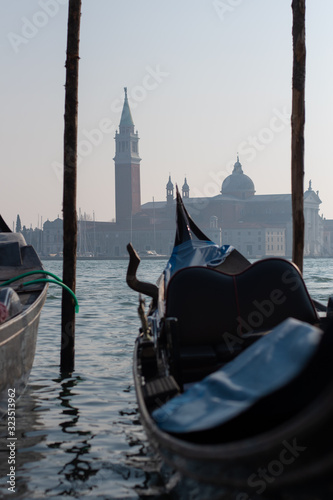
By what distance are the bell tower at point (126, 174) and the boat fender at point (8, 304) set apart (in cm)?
6908

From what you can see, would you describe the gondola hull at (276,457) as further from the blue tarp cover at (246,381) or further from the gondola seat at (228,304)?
the gondola seat at (228,304)

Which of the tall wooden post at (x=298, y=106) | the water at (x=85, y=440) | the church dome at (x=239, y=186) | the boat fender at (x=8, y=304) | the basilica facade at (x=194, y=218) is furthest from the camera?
the church dome at (x=239, y=186)

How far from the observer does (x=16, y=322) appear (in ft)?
13.1

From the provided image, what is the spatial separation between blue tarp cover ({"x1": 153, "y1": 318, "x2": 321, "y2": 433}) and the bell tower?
71.4 metres

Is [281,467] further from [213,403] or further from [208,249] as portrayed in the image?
[208,249]

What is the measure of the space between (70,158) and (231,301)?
8.05 ft

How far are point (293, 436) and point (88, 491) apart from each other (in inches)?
73.0

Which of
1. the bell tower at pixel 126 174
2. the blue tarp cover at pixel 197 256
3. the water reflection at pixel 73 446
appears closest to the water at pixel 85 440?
the water reflection at pixel 73 446

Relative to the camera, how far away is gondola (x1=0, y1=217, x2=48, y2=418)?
3.84m

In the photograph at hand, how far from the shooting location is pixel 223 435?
6.07ft

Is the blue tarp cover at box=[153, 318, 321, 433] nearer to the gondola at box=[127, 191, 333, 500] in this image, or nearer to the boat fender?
the gondola at box=[127, 191, 333, 500]

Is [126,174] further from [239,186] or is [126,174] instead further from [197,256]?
[197,256]

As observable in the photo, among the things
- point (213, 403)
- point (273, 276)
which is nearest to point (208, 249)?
point (273, 276)

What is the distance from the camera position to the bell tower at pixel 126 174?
2894 inches
